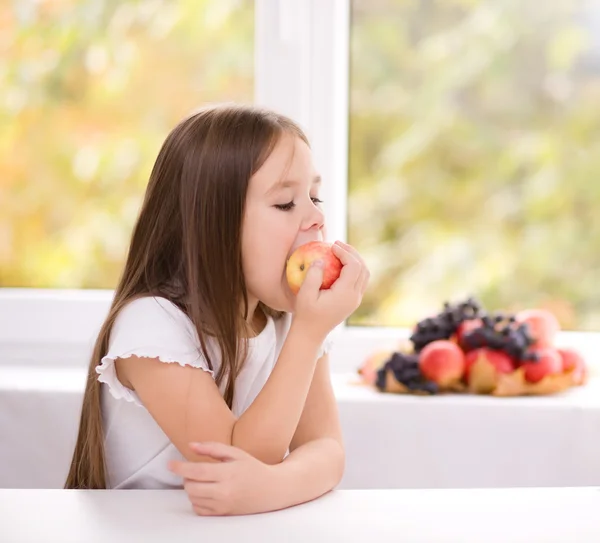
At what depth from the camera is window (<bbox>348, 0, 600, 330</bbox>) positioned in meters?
1.98

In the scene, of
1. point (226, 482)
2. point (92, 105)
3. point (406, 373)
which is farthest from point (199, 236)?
point (92, 105)

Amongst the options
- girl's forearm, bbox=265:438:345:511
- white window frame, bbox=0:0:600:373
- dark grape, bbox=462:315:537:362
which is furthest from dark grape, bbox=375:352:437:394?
girl's forearm, bbox=265:438:345:511

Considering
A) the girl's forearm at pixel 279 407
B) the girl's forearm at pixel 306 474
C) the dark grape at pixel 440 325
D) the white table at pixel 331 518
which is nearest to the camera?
the white table at pixel 331 518

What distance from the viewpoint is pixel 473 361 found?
1651 mm

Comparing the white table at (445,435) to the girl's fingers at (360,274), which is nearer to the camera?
the girl's fingers at (360,274)

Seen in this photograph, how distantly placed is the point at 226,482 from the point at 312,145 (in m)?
1.21

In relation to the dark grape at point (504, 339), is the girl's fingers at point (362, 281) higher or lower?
higher

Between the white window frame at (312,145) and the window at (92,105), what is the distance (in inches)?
3.2

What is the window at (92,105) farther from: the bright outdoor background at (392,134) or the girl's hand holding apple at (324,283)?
the girl's hand holding apple at (324,283)

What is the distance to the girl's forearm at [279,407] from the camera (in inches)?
39.0

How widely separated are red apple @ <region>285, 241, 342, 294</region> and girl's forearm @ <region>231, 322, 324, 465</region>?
8cm

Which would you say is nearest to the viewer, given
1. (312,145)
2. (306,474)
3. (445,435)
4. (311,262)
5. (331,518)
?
(331,518)

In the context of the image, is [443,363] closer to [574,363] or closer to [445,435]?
[445,435]

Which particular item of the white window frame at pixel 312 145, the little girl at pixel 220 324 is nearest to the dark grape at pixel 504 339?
the white window frame at pixel 312 145
